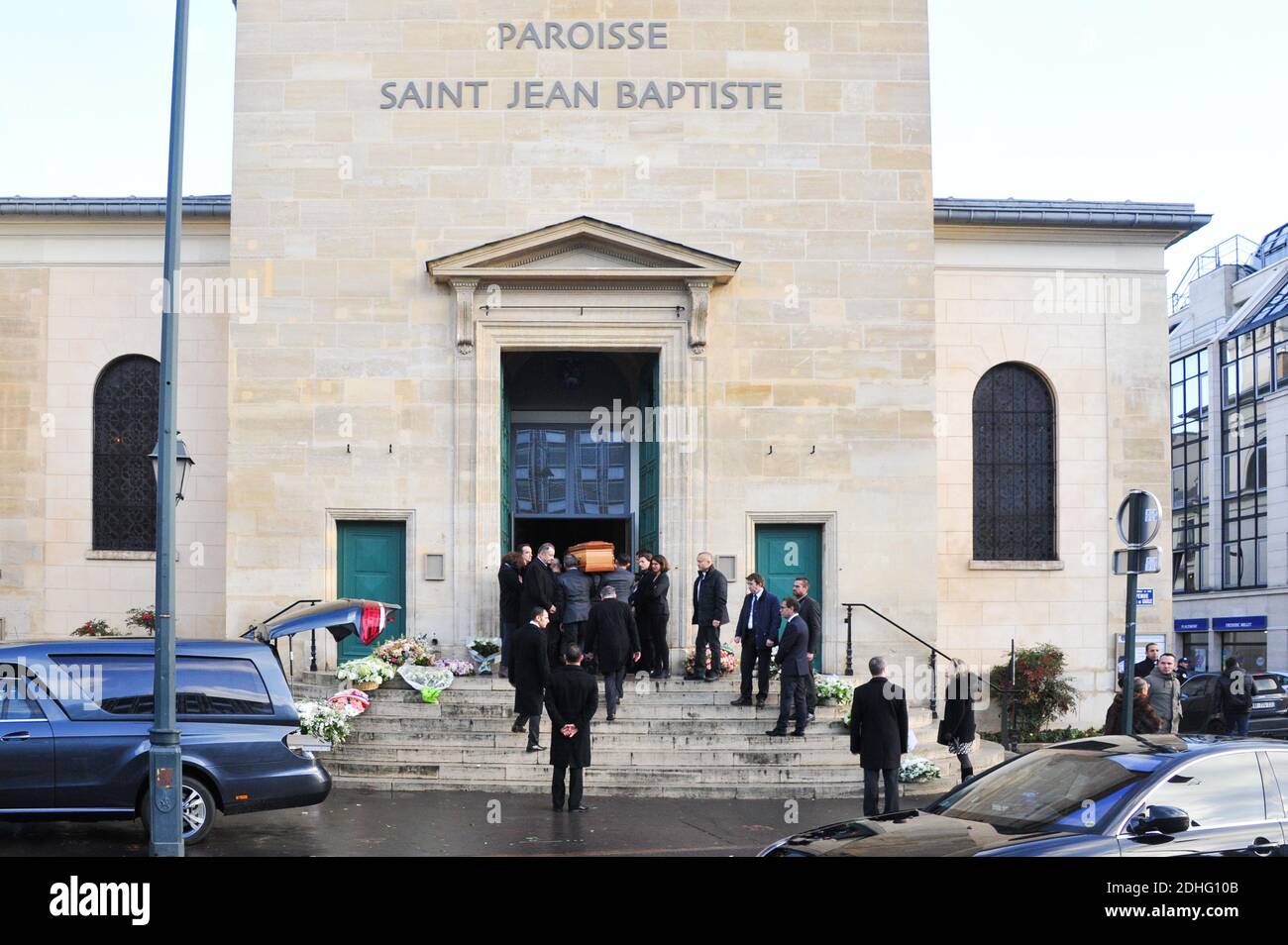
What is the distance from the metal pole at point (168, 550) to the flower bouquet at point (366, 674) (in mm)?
6174

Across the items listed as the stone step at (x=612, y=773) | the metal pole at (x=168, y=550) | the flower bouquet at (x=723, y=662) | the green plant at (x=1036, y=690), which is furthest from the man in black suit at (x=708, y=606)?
the metal pole at (x=168, y=550)

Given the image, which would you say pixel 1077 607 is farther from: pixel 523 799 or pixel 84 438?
pixel 84 438

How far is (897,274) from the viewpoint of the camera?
71.6 feet

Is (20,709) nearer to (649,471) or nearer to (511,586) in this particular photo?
(511,586)

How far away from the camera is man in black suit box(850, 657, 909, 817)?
530 inches

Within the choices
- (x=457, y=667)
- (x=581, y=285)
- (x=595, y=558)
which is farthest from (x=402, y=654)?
(x=581, y=285)

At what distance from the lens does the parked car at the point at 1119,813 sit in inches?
320

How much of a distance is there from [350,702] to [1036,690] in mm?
11609

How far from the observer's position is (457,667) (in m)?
19.8

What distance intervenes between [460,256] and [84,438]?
790 cm

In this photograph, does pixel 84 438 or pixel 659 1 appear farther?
pixel 84 438

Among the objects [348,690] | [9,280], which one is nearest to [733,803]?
[348,690]
